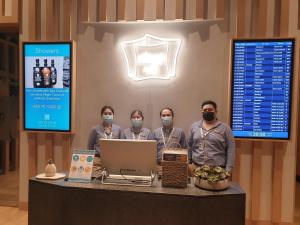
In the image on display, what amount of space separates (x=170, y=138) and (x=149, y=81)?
92cm

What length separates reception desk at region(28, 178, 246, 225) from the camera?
8.21 feet

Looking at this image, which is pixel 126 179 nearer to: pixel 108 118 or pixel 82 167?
pixel 82 167

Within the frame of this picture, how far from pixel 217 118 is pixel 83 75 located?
6.93ft

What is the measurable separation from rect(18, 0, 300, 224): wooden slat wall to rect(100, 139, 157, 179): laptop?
1924 mm

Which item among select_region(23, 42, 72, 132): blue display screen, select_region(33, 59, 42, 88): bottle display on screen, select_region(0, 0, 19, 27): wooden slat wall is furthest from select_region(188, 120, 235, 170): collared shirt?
select_region(0, 0, 19, 27): wooden slat wall

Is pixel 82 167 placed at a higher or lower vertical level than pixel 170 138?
lower

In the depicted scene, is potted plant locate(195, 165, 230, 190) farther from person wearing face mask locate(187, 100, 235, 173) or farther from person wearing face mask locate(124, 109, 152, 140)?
person wearing face mask locate(124, 109, 152, 140)

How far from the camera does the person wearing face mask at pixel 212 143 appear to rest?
3758mm

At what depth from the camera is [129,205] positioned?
2.62 meters

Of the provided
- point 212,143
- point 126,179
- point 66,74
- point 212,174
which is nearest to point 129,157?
point 126,179

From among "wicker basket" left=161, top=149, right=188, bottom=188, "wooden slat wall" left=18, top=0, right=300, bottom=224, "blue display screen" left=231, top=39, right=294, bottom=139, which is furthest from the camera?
"wooden slat wall" left=18, top=0, right=300, bottom=224

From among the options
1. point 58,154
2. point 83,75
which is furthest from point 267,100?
point 58,154

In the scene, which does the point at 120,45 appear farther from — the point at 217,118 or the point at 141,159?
the point at 141,159

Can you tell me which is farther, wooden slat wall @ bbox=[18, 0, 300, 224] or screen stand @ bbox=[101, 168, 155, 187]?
wooden slat wall @ bbox=[18, 0, 300, 224]
